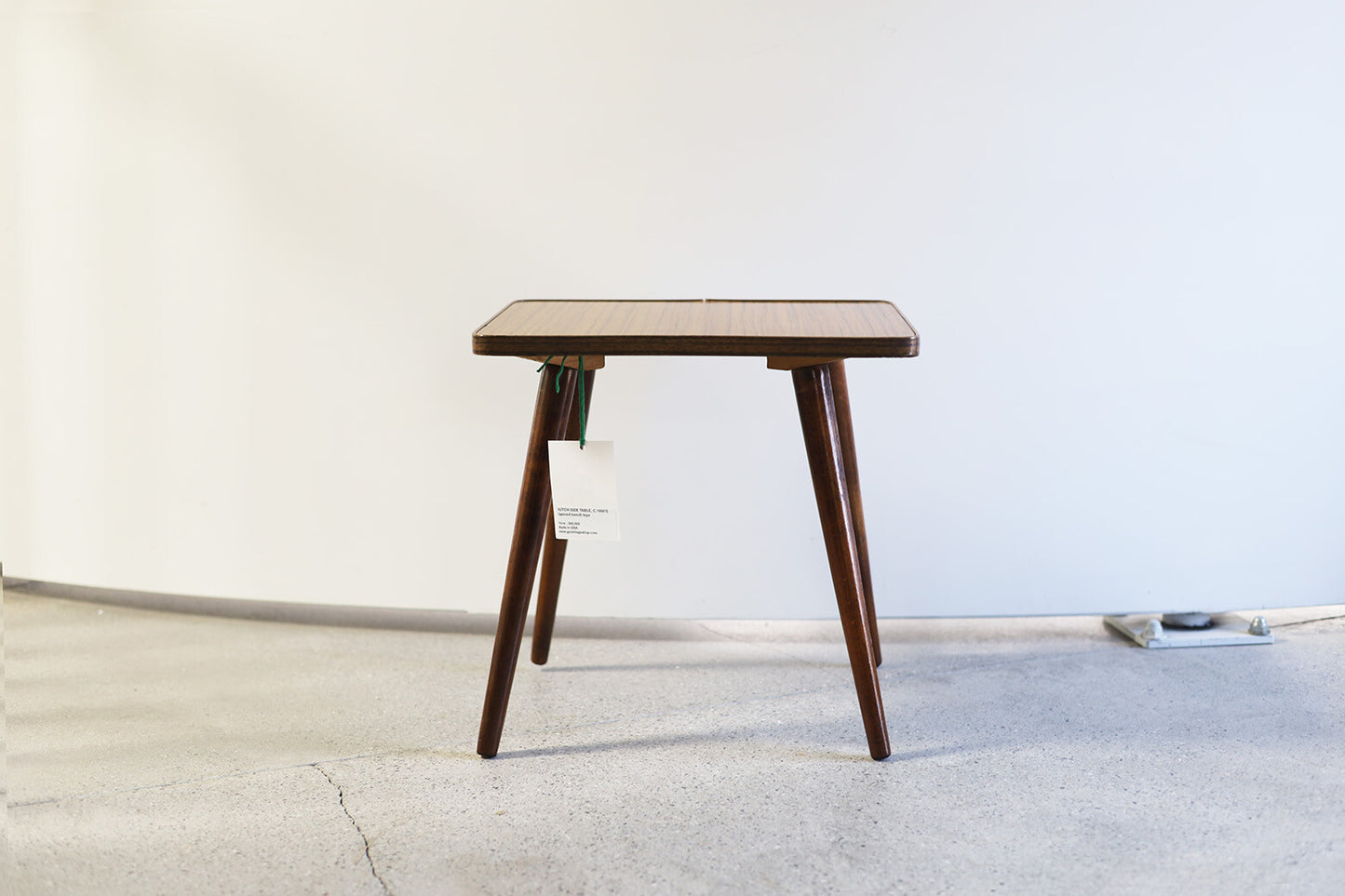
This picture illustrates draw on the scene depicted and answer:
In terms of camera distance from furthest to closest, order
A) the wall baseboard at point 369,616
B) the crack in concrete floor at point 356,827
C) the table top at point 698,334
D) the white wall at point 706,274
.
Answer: the wall baseboard at point 369,616 < the white wall at point 706,274 < the table top at point 698,334 < the crack in concrete floor at point 356,827

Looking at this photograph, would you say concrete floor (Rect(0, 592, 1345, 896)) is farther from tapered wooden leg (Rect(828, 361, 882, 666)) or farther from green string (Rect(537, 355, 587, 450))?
green string (Rect(537, 355, 587, 450))

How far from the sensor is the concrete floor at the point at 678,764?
110cm

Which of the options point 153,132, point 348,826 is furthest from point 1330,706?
point 153,132

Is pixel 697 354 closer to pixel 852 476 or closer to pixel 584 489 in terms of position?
pixel 584 489

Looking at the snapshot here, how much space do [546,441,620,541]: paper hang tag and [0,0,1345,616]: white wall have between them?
0.51 m

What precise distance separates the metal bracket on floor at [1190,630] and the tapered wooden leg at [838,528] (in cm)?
70

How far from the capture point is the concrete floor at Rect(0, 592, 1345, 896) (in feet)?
3.60

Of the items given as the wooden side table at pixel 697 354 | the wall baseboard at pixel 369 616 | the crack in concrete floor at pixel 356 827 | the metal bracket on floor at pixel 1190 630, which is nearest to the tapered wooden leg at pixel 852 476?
the wooden side table at pixel 697 354

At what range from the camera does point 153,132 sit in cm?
180

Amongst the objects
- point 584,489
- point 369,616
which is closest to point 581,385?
point 584,489

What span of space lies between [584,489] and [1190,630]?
1.21 meters

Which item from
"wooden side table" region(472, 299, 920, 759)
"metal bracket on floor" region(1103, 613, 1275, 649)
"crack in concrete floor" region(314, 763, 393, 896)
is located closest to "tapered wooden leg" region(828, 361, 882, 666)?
"wooden side table" region(472, 299, 920, 759)

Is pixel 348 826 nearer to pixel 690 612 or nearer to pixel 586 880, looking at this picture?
pixel 586 880

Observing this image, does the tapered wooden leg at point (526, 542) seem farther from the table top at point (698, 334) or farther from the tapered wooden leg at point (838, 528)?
the tapered wooden leg at point (838, 528)
